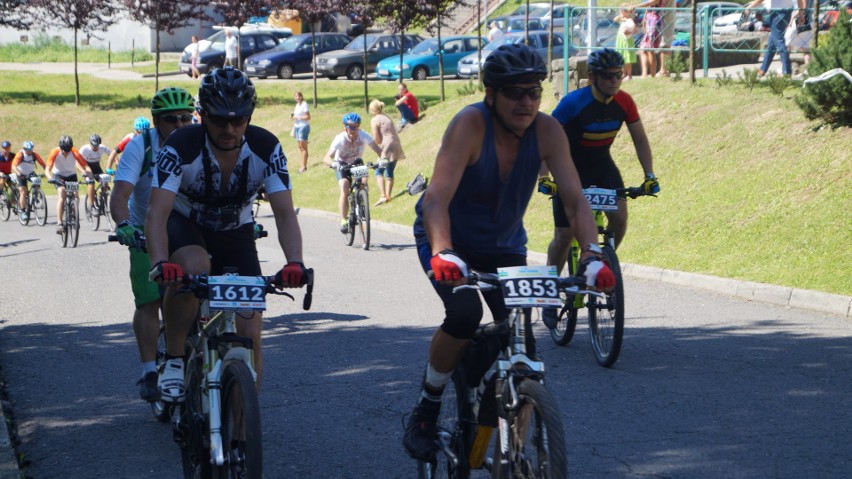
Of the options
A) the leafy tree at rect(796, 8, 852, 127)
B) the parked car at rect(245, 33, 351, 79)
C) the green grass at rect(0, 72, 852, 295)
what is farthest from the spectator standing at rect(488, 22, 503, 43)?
the leafy tree at rect(796, 8, 852, 127)

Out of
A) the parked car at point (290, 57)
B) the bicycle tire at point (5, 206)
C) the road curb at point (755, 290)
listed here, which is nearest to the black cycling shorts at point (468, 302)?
the road curb at point (755, 290)

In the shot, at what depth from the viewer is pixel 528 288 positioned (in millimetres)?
4188

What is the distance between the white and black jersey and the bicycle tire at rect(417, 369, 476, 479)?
4.16ft

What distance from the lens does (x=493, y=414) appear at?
14.7 feet

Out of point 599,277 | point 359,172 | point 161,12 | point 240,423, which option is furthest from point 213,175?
point 161,12

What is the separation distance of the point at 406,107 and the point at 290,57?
15009 millimetres

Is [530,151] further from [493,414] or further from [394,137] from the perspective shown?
[394,137]

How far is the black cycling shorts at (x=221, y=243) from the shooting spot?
5.52 meters

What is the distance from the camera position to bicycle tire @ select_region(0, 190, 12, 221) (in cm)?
2538

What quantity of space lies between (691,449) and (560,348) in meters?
2.86

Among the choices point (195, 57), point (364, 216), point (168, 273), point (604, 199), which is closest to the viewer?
point (168, 273)

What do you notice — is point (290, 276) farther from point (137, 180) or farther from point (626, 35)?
point (626, 35)

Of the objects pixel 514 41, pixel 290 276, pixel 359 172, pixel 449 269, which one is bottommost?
pixel 359 172

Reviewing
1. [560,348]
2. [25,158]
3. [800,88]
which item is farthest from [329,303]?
[25,158]
